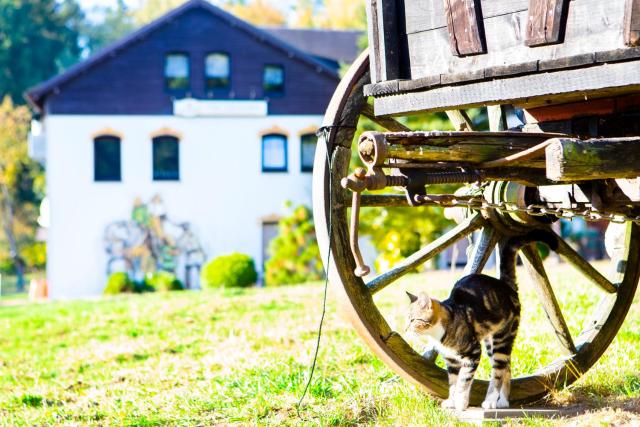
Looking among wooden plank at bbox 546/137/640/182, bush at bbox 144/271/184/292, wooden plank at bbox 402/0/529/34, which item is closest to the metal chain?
wooden plank at bbox 546/137/640/182

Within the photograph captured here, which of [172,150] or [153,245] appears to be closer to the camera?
[153,245]

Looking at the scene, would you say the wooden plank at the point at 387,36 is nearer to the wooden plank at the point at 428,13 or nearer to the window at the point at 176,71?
the wooden plank at the point at 428,13

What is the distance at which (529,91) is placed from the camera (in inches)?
161

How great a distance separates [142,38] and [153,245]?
5761mm

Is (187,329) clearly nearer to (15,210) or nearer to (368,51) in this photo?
(368,51)

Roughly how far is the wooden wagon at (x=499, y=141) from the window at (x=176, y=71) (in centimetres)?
2358

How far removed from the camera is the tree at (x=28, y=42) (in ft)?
144

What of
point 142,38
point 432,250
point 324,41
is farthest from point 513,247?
point 324,41

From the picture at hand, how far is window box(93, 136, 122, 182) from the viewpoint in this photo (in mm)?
27828

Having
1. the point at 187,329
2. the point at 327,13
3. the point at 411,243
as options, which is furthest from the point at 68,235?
the point at 327,13

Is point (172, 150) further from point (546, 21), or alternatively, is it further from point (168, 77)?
point (546, 21)

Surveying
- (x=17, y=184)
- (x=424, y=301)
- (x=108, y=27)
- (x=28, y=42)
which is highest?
(x=108, y=27)

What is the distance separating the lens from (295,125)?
29.0 metres

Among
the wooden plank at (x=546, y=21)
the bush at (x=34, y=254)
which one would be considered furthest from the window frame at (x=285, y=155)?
the wooden plank at (x=546, y=21)
